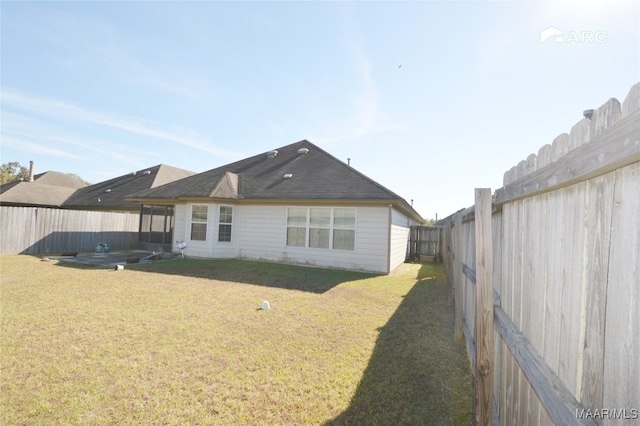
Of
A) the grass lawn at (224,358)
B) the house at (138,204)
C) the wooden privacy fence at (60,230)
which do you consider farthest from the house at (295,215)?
the grass lawn at (224,358)

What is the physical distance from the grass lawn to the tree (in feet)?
213

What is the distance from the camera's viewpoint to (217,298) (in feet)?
23.3

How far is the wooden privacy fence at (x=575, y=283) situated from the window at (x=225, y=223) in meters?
13.0

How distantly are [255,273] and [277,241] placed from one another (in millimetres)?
2739

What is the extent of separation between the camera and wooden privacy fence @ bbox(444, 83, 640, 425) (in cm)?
94

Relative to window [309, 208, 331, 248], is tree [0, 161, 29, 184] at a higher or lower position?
higher

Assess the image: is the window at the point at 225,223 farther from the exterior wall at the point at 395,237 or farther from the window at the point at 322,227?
the exterior wall at the point at 395,237

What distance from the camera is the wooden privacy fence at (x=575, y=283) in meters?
0.94

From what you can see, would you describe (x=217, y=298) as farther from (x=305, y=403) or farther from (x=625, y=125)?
(x=625, y=125)

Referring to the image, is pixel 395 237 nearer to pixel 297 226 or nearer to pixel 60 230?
pixel 297 226

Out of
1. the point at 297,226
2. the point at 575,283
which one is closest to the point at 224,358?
the point at 575,283

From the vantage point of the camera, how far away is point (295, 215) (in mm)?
12867

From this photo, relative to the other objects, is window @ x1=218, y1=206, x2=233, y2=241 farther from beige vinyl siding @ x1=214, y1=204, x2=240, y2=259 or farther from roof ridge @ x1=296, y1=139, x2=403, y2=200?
roof ridge @ x1=296, y1=139, x2=403, y2=200

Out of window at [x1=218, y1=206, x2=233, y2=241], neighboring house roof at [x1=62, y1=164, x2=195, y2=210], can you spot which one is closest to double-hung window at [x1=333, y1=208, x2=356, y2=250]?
window at [x1=218, y1=206, x2=233, y2=241]
